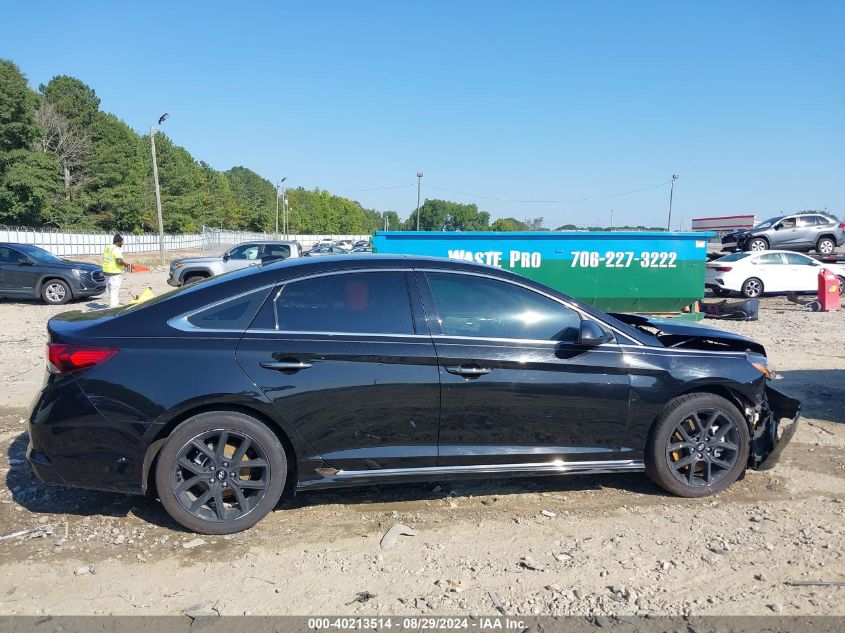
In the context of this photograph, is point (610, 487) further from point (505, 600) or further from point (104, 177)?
point (104, 177)

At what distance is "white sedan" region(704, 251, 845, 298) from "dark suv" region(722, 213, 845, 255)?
7306mm

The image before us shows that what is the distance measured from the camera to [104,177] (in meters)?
60.0

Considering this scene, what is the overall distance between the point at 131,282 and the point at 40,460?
21522mm

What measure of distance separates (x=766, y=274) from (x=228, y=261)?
14813mm

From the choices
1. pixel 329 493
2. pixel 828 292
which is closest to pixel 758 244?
pixel 828 292

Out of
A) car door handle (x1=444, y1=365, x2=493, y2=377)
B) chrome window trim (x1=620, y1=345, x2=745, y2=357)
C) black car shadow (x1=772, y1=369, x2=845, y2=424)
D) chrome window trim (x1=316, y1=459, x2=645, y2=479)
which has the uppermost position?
chrome window trim (x1=620, y1=345, x2=745, y2=357)

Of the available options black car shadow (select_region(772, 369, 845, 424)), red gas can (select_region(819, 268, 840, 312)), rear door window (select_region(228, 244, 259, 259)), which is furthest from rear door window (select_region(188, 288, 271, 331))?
red gas can (select_region(819, 268, 840, 312))

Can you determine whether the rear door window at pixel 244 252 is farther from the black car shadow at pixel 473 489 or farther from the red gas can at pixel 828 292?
the red gas can at pixel 828 292

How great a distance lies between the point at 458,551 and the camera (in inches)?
139

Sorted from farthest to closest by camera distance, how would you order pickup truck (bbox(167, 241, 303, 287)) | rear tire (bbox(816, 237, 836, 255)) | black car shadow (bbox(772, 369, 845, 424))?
rear tire (bbox(816, 237, 836, 255)) → pickup truck (bbox(167, 241, 303, 287)) → black car shadow (bbox(772, 369, 845, 424))

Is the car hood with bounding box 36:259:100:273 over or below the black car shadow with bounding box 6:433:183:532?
over

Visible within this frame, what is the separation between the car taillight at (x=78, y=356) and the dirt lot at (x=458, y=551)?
103 centimetres

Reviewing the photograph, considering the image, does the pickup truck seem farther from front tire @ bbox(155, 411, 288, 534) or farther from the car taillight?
front tire @ bbox(155, 411, 288, 534)

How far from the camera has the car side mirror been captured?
12.7 feet
